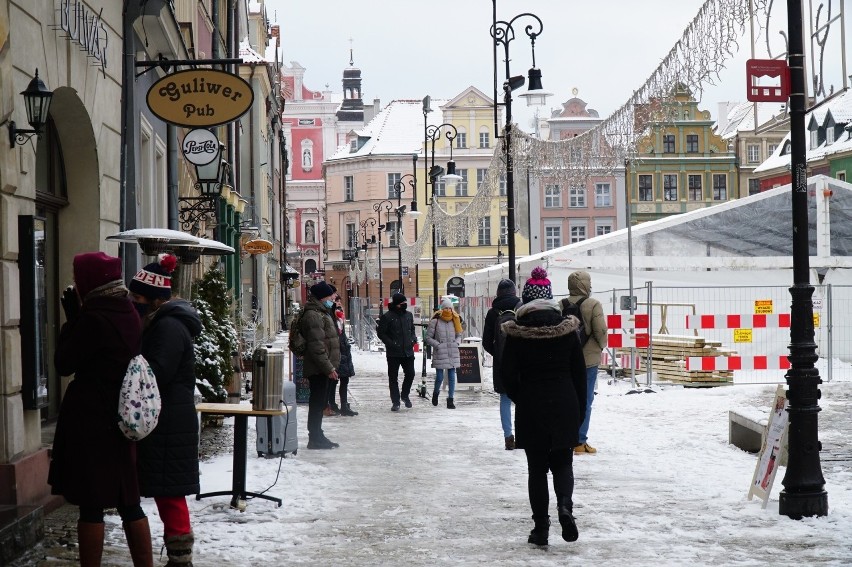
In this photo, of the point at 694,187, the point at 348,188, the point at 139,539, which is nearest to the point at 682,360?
the point at 139,539

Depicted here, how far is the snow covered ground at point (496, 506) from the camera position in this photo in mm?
7891

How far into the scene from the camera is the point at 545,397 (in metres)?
8.30

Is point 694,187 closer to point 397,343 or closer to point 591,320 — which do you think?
point 397,343

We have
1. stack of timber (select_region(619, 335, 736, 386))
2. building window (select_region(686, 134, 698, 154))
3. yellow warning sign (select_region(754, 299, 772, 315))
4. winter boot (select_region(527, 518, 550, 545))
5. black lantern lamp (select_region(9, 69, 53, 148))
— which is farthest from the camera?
building window (select_region(686, 134, 698, 154))

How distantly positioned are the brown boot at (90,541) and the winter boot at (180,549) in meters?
0.81

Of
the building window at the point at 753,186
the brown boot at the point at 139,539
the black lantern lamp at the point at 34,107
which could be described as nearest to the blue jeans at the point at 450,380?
the black lantern lamp at the point at 34,107

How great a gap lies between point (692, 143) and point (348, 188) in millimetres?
30015

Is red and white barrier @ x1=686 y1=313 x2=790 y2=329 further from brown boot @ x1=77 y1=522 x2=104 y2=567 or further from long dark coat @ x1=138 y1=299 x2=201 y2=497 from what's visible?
brown boot @ x1=77 y1=522 x2=104 y2=567

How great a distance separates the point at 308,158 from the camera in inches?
4203

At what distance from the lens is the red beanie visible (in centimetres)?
640

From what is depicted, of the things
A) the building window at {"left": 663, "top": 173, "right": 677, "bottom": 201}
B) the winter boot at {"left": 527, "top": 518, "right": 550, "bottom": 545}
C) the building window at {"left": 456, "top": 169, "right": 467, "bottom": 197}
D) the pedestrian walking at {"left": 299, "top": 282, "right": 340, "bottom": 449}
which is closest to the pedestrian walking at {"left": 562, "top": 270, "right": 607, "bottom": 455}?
the pedestrian walking at {"left": 299, "top": 282, "right": 340, "bottom": 449}

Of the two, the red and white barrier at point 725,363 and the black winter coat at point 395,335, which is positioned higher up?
the black winter coat at point 395,335

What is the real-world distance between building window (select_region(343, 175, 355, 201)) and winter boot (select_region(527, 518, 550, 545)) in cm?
8802

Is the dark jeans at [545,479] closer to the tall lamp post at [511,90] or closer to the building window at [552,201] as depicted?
the tall lamp post at [511,90]
